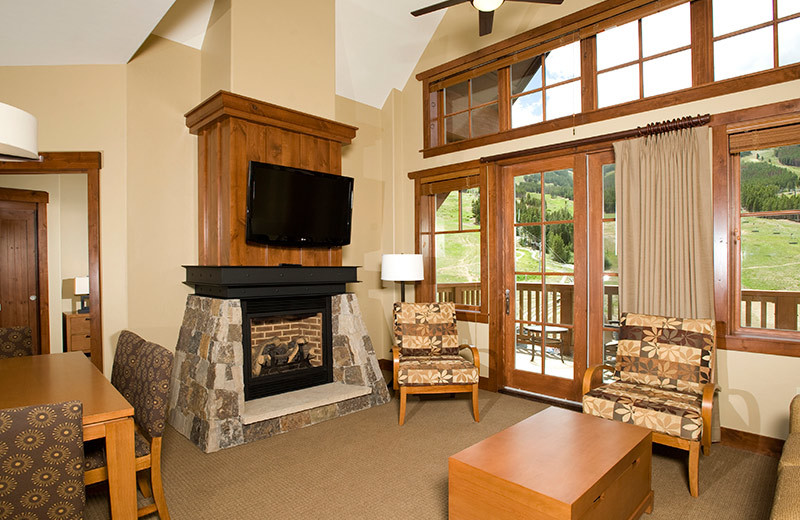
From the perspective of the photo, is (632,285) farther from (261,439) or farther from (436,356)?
(261,439)

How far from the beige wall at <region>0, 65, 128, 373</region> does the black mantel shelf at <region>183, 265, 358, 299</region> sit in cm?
59

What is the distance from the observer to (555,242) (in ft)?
14.1

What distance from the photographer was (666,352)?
3225mm

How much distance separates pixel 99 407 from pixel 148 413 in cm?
30

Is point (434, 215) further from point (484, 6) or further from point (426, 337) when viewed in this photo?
point (484, 6)

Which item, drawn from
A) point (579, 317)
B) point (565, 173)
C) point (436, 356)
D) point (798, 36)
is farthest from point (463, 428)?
point (798, 36)

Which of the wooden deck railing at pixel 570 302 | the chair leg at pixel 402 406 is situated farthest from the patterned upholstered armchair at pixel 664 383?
the chair leg at pixel 402 406

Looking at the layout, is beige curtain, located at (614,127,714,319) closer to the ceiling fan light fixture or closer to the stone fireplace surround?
the ceiling fan light fixture

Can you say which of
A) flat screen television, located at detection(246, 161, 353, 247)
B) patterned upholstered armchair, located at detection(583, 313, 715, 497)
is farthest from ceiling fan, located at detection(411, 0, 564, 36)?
patterned upholstered armchair, located at detection(583, 313, 715, 497)

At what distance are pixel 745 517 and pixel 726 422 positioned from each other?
3.55 ft

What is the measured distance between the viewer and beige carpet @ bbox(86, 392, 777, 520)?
242 centimetres

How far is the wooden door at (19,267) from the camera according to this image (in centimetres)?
555

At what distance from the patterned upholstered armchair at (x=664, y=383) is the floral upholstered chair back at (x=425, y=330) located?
1.41 metres

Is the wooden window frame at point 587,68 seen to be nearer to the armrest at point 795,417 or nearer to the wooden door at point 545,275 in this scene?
→ the wooden door at point 545,275
